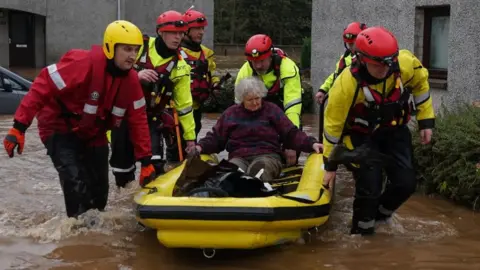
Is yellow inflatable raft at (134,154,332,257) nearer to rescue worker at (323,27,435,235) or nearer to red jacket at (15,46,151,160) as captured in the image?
rescue worker at (323,27,435,235)

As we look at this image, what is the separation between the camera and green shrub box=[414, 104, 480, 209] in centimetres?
693

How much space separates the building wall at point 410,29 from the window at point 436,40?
4.2 inches

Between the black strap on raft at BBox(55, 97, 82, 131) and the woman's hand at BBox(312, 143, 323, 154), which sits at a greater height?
the black strap on raft at BBox(55, 97, 82, 131)

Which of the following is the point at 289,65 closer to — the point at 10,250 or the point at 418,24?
the point at 10,250

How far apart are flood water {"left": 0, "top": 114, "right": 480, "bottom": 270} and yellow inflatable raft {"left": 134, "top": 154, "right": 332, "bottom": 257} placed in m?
0.26

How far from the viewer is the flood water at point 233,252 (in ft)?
17.5

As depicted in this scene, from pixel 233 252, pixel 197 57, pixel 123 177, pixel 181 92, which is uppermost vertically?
pixel 197 57

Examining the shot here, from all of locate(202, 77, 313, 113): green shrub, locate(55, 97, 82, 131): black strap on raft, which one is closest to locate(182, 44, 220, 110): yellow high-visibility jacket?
locate(55, 97, 82, 131): black strap on raft

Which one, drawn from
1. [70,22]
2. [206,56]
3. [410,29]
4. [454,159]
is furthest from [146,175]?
[70,22]

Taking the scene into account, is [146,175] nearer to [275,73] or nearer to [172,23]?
[172,23]

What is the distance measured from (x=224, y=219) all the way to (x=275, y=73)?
9.82 feet

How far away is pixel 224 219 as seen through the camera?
5.00 metres

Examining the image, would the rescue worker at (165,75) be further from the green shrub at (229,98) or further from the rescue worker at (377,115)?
the green shrub at (229,98)

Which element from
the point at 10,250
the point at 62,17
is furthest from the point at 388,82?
the point at 62,17
